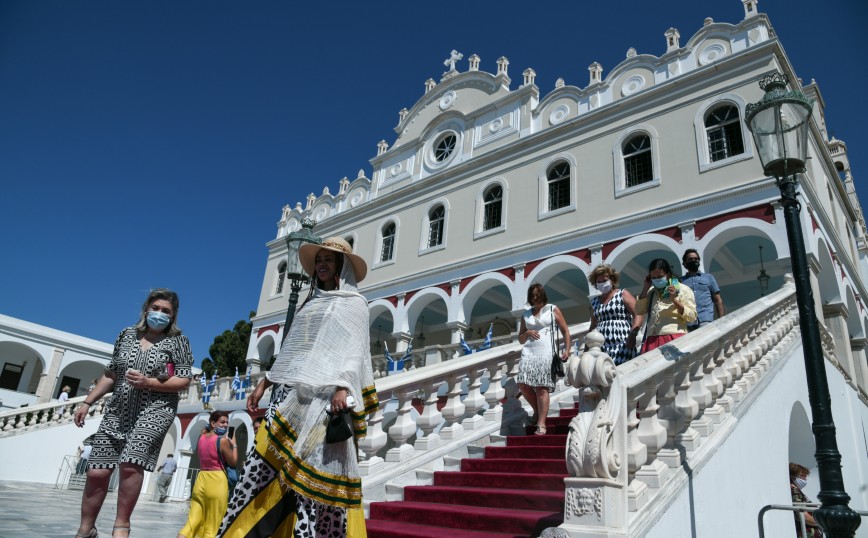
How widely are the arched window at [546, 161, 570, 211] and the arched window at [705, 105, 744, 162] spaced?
388 cm

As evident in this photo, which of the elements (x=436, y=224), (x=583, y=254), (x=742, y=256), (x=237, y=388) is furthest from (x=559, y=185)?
(x=237, y=388)

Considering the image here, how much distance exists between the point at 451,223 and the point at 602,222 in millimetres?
5578

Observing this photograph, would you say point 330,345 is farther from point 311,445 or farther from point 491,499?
point 491,499

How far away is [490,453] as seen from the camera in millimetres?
5566

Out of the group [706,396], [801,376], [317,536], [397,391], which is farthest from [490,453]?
[801,376]

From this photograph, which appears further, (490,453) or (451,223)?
(451,223)

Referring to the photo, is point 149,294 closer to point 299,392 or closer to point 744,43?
point 299,392

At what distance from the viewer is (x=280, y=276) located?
2495 centimetres

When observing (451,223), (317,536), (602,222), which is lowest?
(317,536)

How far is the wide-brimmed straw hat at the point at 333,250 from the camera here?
329 cm

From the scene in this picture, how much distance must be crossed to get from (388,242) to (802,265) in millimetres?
16820

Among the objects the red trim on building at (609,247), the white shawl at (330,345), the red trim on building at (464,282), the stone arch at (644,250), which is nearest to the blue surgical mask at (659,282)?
the white shawl at (330,345)

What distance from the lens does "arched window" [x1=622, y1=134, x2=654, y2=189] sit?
14.3 meters

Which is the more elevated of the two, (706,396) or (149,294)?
(149,294)
